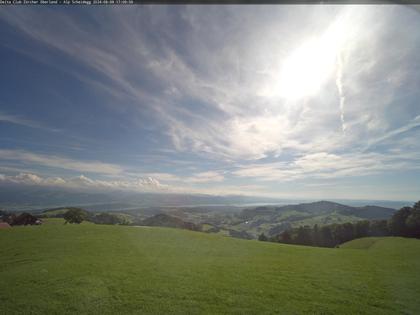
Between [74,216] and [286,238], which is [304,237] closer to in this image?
[286,238]

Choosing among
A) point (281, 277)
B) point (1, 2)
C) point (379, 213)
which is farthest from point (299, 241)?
point (379, 213)

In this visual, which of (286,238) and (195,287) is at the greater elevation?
(195,287)

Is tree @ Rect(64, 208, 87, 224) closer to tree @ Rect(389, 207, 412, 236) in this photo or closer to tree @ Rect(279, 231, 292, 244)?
tree @ Rect(279, 231, 292, 244)

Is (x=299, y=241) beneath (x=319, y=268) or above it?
beneath

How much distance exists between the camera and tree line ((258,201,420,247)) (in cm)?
4159

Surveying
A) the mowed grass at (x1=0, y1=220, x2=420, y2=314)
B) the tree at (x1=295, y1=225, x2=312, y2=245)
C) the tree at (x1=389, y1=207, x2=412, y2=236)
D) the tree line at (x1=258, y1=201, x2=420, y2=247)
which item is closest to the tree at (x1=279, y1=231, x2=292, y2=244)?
the tree line at (x1=258, y1=201, x2=420, y2=247)

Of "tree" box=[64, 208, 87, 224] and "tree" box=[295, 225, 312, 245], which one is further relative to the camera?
"tree" box=[295, 225, 312, 245]

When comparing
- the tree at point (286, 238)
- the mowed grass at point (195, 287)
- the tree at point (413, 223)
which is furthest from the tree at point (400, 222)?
the mowed grass at point (195, 287)

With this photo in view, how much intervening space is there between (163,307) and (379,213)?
237498 millimetres

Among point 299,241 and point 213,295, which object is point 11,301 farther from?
point 299,241

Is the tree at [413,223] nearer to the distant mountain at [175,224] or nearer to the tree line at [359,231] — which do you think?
the tree line at [359,231]

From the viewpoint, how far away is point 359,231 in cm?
4984

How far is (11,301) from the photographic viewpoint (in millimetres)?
7625

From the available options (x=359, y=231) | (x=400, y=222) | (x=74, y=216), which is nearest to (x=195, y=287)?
(x=74, y=216)
